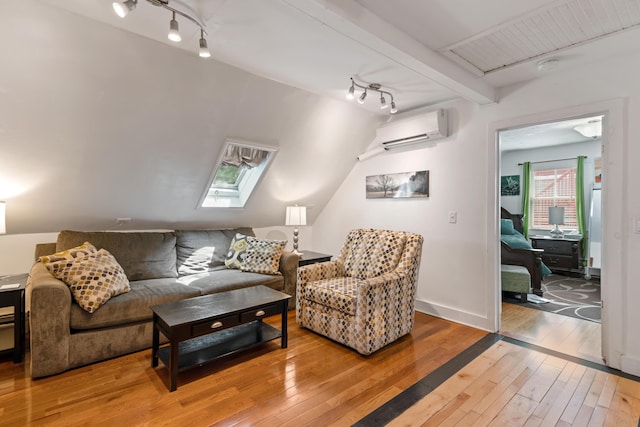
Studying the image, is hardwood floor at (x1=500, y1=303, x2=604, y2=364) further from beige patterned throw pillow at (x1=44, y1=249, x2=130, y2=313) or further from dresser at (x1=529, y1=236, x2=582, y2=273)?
beige patterned throw pillow at (x1=44, y1=249, x2=130, y2=313)

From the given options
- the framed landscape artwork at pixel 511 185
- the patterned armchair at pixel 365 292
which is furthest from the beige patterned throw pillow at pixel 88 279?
the framed landscape artwork at pixel 511 185

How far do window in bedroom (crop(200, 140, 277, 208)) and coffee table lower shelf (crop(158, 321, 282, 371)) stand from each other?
5.25 ft

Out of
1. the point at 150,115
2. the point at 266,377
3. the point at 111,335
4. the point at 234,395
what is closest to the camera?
the point at 234,395

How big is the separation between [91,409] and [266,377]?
101cm

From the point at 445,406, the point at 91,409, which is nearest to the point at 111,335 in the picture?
the point at 91,409

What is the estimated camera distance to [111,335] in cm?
232

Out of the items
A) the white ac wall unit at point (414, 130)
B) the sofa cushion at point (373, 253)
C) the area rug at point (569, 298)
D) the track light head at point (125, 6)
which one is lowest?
the area rug at point (569, 298)

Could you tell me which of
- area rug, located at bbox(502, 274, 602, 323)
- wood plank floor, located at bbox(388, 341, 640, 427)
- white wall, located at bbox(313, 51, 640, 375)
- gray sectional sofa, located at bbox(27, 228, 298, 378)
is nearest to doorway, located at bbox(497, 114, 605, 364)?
area rug, located at bbox(502, 274, 602, 323)

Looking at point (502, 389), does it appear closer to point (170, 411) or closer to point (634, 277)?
point (634, 277)

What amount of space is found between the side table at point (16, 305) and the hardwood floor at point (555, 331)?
394cm

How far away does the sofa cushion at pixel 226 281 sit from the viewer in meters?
2.88

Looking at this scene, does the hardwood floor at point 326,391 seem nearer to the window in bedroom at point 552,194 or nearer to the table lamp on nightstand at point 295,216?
the table lamp on nightstand at point 295,216

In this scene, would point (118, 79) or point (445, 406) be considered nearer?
point (445, 406)

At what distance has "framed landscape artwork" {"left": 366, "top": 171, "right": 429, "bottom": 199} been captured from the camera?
11.3ft
